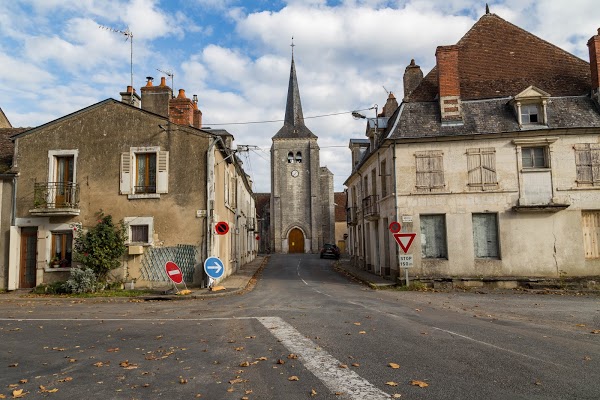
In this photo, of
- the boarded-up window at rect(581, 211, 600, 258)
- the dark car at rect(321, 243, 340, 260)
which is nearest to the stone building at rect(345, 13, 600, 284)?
the boarded-up window at rect(581, 211, 600, 258)

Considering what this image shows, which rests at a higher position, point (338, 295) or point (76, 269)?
point (76, 269)

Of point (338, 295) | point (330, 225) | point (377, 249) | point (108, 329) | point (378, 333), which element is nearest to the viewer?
point (378, 333)

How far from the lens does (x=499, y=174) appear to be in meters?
17.6

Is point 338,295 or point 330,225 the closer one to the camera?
point 338,295

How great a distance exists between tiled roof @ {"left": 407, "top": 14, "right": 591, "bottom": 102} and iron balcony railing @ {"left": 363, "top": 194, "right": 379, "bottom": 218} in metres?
5.27

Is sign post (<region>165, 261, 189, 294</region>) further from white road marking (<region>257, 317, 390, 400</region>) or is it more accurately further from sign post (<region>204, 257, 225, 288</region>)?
white road marking (<region>257, 317, 390, 400</region>)

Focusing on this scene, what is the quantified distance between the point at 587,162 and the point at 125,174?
58.2 ft

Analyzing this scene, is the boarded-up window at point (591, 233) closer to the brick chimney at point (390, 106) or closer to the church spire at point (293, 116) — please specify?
the brick chimney at point (390, 106)

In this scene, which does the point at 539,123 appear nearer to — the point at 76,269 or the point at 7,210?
the point at 76,269

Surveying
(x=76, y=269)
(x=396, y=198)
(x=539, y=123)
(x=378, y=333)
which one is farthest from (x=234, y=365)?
(x=539, y=123)

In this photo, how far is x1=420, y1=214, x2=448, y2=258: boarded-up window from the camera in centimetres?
1784

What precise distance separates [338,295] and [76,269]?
29.8 feet

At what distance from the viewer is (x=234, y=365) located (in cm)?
611

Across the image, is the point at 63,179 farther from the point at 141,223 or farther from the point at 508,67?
the point at 508,67
